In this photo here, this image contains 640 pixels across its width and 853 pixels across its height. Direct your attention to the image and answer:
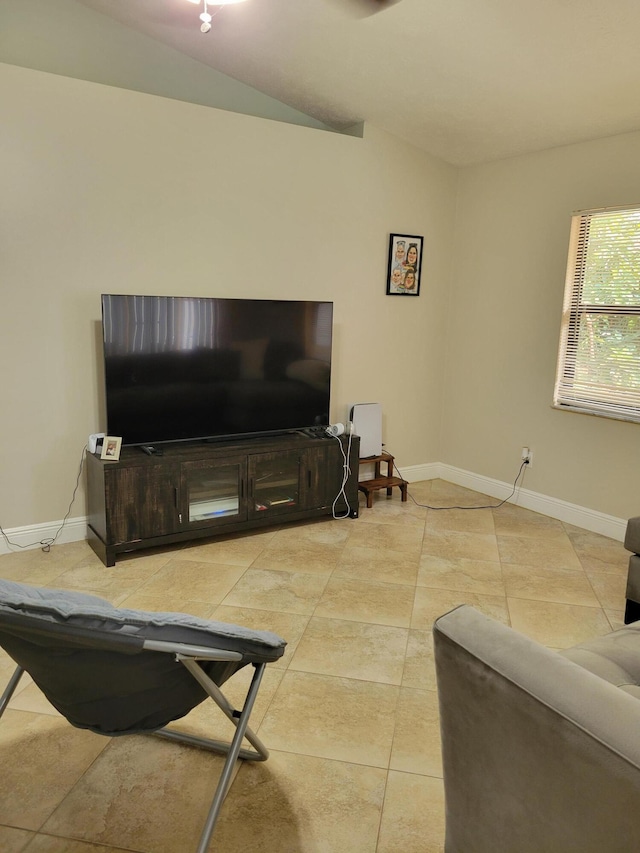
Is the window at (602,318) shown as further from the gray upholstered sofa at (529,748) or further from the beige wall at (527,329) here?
the gray upholstered sofa at (529,748)

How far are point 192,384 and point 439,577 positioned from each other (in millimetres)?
1774

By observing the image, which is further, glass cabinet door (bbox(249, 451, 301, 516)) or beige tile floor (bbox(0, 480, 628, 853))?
glass cabinet door (bbox(249, 451, 301, 516))

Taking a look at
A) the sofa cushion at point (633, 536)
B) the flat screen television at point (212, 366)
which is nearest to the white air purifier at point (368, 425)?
the flat screen television at point (212, 366)

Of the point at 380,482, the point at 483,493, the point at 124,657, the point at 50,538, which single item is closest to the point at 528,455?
the point at 483,493

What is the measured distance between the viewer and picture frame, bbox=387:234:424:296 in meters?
4.65

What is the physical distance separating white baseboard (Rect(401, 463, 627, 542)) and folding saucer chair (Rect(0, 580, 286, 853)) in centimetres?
310

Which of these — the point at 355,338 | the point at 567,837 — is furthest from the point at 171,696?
the point at 355,338

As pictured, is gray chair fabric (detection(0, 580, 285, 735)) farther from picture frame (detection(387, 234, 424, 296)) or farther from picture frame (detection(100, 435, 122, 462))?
picture frame (detection(387, 234, 424, 296))

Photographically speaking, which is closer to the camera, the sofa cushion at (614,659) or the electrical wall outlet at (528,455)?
the sofa cushion at (614,659)

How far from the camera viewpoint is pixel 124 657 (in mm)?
1449

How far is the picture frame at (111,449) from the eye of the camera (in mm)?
3385

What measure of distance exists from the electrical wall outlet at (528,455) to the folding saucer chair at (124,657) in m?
3.33

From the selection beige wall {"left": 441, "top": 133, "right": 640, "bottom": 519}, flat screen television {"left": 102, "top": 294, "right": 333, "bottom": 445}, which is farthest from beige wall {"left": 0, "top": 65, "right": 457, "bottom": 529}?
beige wall {"left": 441, "top": 133, "right": 640, "bottom": 519}

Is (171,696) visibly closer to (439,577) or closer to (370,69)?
(439,577)
